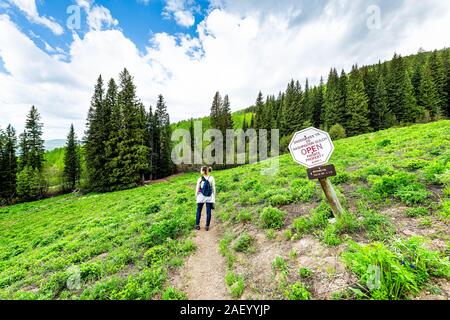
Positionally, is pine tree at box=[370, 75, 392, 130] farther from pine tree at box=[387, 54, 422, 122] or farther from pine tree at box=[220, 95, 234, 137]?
pine tree at box=[220, 95, 234, 137]

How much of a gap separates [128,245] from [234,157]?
38675 mm

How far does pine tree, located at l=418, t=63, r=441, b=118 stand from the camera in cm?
4406

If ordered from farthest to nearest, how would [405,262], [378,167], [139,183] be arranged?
1. [139,183]
2. [378,167]
3. [405,262]

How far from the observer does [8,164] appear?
39.0 meters

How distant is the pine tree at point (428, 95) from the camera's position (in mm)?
44062

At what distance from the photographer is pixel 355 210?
5539mm

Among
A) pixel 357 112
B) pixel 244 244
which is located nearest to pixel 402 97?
pixel 357 112

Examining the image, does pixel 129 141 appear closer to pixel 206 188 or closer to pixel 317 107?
pixel 206 188

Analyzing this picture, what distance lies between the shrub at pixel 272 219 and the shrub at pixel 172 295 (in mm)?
3052

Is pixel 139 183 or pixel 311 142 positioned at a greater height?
pixel 311 142
